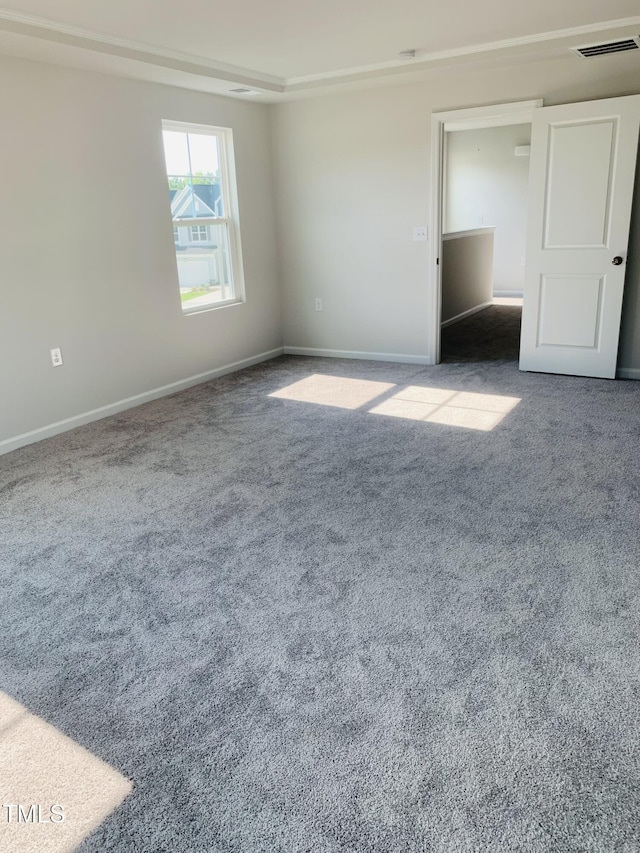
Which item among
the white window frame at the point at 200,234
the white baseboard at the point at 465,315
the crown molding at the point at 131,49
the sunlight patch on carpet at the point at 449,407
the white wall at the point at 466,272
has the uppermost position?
the crown molding at the point at 131,49

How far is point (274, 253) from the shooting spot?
6.36 meters

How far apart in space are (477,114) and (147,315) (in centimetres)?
307

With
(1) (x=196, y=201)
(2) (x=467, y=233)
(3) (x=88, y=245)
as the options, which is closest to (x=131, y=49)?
(3) (x=88, y=245)

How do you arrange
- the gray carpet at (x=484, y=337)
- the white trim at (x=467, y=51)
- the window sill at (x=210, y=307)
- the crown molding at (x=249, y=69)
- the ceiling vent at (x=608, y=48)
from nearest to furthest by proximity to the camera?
1. the crown molding at (x=249, y=69)
2. the white trim at (x=467, y=51)
3. the ceiling vent at (x=608, y=48)
4. the window sill at (x=210, y=307)
5. the gray carpet at (x=484, y=337)

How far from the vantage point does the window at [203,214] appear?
5234mm

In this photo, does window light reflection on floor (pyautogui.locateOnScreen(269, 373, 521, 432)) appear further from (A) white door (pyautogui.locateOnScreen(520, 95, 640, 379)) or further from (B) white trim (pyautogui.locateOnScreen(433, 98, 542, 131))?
(B) white trim (pyautogui.locateOnScreen(433, 98, 542, 131))

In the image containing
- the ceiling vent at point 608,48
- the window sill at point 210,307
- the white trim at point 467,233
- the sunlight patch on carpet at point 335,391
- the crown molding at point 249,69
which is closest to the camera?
the crown molding at point 249,69

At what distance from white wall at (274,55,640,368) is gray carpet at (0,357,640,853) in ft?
7.17

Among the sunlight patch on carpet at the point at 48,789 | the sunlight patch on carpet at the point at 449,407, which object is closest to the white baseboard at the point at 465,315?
the sunlight patch on carpet at the point at 449,407

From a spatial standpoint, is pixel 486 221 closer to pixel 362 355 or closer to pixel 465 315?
pixel 465 315

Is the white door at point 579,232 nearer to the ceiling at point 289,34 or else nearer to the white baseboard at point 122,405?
the ceiling at point 289,34

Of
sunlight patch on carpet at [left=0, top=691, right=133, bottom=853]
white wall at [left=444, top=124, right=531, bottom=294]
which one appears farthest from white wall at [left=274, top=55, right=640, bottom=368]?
sunlight patch on carpet at [left=0, top=691, right=133, bottom=853]

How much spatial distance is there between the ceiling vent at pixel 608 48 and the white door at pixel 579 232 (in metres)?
0.32

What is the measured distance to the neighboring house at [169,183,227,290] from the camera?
5316 mm
